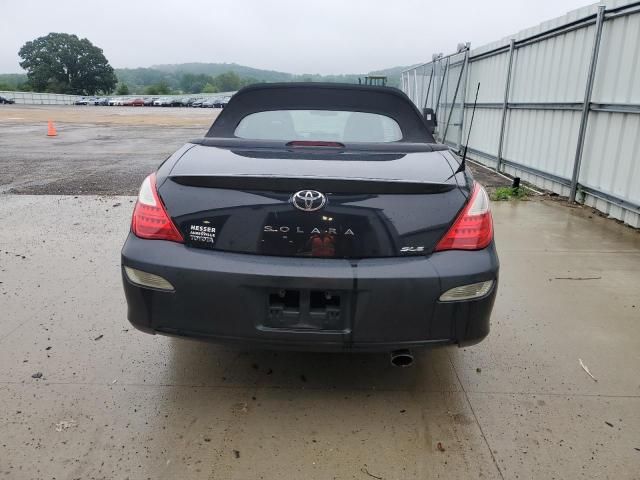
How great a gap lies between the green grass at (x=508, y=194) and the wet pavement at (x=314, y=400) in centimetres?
372

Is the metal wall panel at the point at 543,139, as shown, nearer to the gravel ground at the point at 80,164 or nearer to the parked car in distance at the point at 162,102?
the gravel ground at the point at 80,164

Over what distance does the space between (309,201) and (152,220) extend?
731 mm

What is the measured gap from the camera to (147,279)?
7.67 feet

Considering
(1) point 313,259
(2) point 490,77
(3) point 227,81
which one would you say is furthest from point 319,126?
(3) point 227,81

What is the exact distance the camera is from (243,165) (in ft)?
8.13

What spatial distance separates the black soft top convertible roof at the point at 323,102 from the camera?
3.41 m

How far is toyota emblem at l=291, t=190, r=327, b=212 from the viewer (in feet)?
7.35

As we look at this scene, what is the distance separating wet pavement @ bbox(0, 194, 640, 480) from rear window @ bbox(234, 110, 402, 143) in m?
1.37

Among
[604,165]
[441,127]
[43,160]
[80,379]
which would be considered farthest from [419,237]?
[441,127]

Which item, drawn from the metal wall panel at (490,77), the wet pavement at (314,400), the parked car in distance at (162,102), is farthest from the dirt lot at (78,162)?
the parked car in distance at (162,102)

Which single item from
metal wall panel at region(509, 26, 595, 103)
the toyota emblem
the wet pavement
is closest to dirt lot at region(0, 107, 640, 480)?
the wet pavement

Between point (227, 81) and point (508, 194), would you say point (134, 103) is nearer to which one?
point (508, 194)

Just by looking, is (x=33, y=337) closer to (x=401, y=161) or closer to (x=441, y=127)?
(x=401, y=161)

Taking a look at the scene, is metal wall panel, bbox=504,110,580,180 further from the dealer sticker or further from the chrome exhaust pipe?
the dealer sticker
